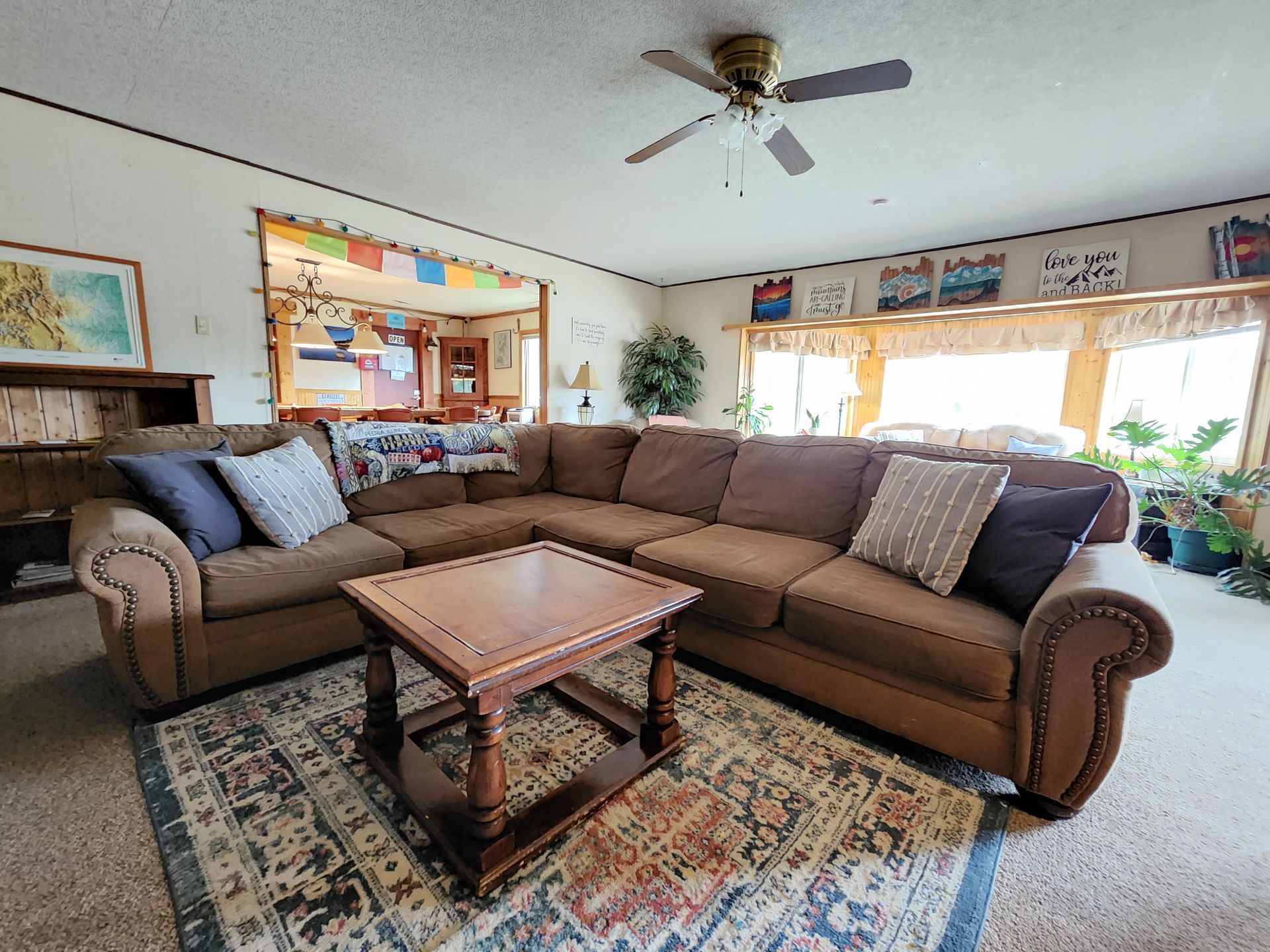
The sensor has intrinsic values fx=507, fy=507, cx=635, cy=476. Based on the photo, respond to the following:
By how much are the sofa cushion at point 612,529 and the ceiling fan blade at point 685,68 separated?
1.77m

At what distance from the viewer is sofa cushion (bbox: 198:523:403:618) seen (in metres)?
1.61

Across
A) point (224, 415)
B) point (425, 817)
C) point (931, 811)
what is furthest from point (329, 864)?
point (224, 415)

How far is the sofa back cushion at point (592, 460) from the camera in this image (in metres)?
3.06

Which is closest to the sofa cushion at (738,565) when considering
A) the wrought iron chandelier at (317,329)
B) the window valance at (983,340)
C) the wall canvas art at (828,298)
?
the wall canvas art at (828,298)

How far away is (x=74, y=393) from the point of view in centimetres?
272

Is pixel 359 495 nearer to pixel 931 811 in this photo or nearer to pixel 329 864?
pixel 329 864

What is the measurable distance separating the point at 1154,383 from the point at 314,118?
6.57 m

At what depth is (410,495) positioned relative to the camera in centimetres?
264

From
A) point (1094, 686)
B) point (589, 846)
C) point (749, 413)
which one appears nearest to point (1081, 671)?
point (1094, 686)

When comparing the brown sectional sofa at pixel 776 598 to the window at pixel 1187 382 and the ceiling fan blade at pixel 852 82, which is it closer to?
the ceiling fan blade at pixel 852 82

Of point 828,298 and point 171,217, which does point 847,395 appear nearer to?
point 828,298

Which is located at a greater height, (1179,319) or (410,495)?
(1179,319)

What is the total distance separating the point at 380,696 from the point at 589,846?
2.27ft

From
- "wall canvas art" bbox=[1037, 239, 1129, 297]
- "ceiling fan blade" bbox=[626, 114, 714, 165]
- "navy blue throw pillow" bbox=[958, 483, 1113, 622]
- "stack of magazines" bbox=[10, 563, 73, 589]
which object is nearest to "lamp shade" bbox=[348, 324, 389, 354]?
"stack of magazines" bbox=[10, 563, 73, 589]
